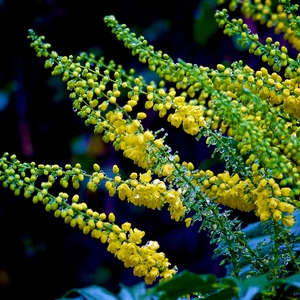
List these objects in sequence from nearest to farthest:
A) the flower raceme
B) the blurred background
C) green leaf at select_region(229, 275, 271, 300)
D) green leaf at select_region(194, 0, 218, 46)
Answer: green leaf at select_region(229, 275, 271, 300)
the flower raceme
green leaf at select_region(194, 0, 218, 46)
the blurred background

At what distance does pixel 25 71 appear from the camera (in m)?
1.78

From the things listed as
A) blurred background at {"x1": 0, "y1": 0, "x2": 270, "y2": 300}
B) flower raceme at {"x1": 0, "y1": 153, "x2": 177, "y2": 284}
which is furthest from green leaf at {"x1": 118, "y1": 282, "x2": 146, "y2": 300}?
blurred background at {"x1": 0, "y1": 0, "x2": 270, "y2": 300}

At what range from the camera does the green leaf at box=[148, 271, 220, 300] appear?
592 millimetres

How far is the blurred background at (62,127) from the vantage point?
1.74 meters

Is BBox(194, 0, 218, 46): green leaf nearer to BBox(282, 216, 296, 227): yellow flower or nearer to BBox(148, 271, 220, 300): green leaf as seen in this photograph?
BBox(282, 216, 296, 227): yellow flower

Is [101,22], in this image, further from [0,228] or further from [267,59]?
[267,59]

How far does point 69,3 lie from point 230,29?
1.03 m

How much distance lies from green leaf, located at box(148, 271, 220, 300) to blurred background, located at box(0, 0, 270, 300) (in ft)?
3.64

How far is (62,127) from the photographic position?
1768mm

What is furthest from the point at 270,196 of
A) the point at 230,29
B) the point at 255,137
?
the point at 230,29

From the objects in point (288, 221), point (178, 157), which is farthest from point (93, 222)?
point (288, 221)

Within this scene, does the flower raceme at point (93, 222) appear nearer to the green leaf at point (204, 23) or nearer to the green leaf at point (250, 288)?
the green leaf at point (250, 288)

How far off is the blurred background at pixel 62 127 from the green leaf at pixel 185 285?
1111 mm

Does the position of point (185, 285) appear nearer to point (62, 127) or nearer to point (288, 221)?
point (288, 221)
